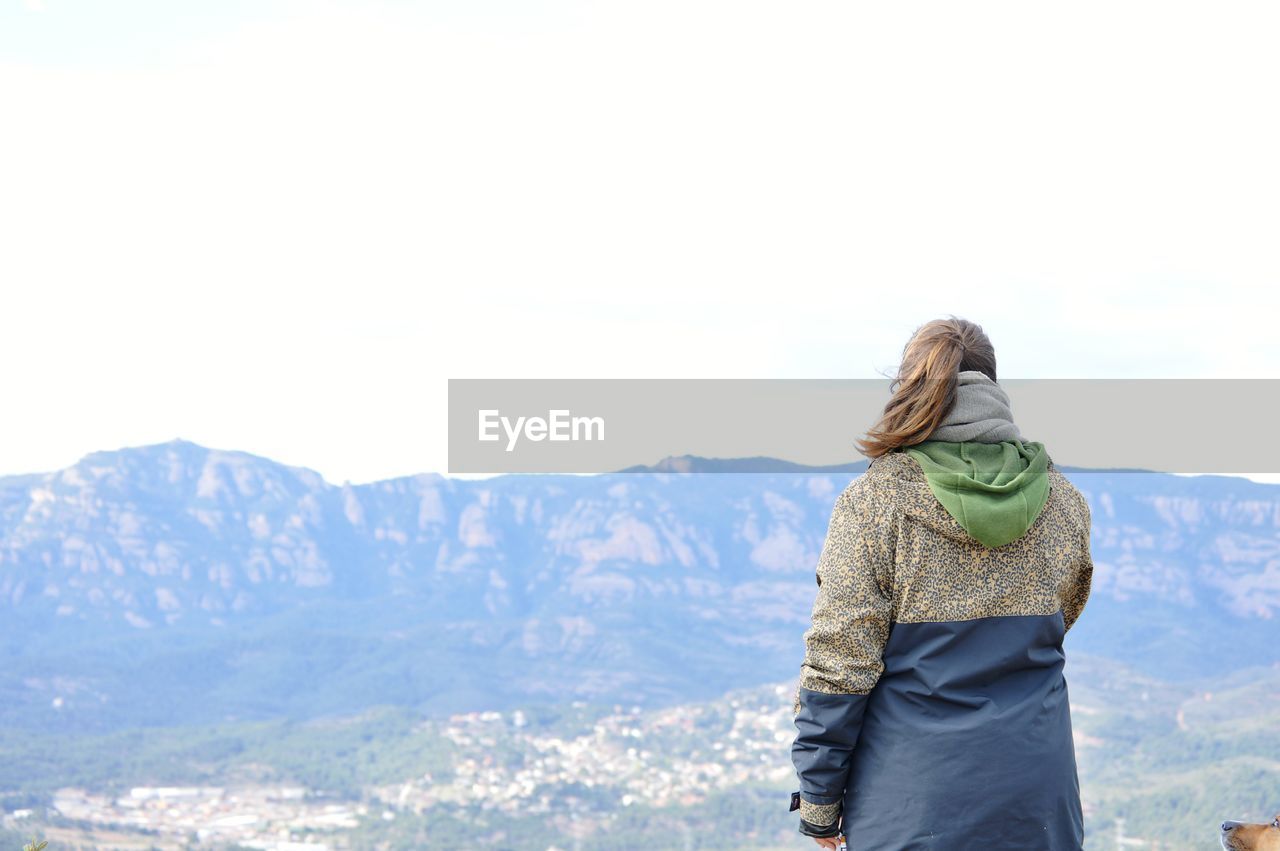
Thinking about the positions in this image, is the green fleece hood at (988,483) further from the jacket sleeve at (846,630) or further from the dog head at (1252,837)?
the dog head at (1252,837)

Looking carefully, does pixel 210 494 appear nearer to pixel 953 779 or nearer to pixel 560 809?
pixel 560 809

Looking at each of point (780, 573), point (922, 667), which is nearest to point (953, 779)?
point (922, 667)

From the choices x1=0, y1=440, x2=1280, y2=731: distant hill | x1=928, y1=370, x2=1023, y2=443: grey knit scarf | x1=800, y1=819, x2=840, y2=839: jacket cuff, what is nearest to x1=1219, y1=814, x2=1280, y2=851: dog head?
x1=800, y1=819, x2=840, y2=839: jacket cuff

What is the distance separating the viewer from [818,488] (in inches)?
5423

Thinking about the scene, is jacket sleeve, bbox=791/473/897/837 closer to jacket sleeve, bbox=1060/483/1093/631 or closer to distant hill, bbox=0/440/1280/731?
jacket sleeve, bbox=1060/483/1093/631

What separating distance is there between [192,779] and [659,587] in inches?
2648

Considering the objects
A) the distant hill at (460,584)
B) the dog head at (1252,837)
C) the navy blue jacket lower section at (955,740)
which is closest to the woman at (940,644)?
the navy blue jacket lower section at (955,740)

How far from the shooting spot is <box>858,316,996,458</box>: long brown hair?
1931 millimetres

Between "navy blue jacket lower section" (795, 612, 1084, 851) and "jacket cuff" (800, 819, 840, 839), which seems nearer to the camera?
"navy blue jacket lower section" (795, 612, 1084, 851)

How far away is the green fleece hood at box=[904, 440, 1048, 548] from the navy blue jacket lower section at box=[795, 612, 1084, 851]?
15 centimetres

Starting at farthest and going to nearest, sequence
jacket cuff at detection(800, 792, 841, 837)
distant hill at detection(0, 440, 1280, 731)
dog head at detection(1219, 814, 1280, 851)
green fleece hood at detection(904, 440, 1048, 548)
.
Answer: distant hill at detection(0, 440, 1280, 731) → dog head at detection(1219, 814, 1280, 851) → jacket cuff at detection(800, 792, 841, 837) → green fleece hood at detection(904, 440, 1048, 548)

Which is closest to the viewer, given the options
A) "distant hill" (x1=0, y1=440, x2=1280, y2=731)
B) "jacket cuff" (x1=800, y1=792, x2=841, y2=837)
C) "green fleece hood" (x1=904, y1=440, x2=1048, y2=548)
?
"green fleece hood" (x1=904, y1=440, x2=1048, y2=548)

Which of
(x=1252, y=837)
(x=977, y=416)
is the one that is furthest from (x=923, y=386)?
(x=1252, y=837)

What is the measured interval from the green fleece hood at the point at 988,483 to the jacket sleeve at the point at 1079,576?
0.15m
